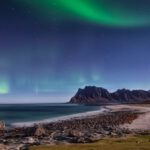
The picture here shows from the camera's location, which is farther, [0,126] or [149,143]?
[0,126]

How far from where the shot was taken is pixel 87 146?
2894 cm

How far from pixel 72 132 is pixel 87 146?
9596mm

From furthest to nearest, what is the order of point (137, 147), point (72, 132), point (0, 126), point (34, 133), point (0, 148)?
point (0, 126)
point (34, 133)
point (72, 132)
point (0, 148)
point (137, 147)

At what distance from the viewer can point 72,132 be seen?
3841 centimetres

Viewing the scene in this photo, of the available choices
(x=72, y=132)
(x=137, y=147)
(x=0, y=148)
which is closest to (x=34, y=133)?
(x=72, y=132)

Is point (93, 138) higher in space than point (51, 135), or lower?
lower

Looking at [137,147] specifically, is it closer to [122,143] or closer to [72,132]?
[122,143]

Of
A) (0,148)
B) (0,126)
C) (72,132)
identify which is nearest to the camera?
(0,148)

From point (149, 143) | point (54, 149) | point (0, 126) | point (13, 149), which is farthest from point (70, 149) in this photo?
point (0, 126)

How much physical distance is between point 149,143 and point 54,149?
9.20m

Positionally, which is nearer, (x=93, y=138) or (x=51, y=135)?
(x=93, y=138)

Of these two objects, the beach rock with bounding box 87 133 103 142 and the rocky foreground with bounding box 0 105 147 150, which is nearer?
the rocky foreground with bounding box 0 105 147 150

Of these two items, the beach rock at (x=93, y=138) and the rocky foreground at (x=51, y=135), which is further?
the beach rock at (x=93, y=138)

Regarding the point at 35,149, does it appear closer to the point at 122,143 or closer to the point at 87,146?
the point at 87,146
